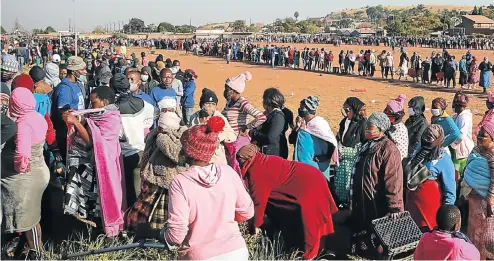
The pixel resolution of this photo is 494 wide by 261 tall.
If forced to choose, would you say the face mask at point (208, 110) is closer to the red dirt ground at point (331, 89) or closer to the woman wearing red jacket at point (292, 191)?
the woman wearing red jacket at point (292, 191)

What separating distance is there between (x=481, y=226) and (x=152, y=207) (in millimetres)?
2779

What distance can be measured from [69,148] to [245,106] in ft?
6.43

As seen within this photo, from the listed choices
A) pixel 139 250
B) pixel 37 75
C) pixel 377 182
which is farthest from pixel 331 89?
pixel 139 250

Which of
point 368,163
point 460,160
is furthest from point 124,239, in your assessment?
point 460,160

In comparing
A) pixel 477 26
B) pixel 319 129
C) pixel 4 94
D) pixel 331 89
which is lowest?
pixel 331 89

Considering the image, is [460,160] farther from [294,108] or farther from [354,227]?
[294,108]

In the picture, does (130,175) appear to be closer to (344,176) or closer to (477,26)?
(344,176)

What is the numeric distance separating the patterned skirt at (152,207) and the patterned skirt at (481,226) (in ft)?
8.60

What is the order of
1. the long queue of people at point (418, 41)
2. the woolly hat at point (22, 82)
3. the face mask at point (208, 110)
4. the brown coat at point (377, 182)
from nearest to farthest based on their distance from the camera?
1. the brown coat at point (377, 182)
2. the face mask at point (208, 110)
3. the woolly hat at point (22, 82)
4. the long queue of people at point (418, 41)

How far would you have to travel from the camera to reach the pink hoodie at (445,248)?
3.33 metres

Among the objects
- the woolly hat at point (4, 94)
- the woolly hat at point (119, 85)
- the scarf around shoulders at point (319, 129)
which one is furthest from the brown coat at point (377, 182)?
the woolly hat at point (4, 94)

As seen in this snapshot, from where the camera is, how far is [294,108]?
624 inches

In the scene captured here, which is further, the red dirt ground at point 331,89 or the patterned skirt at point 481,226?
the red dirt ground at point 331,89

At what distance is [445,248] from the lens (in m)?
3.39
